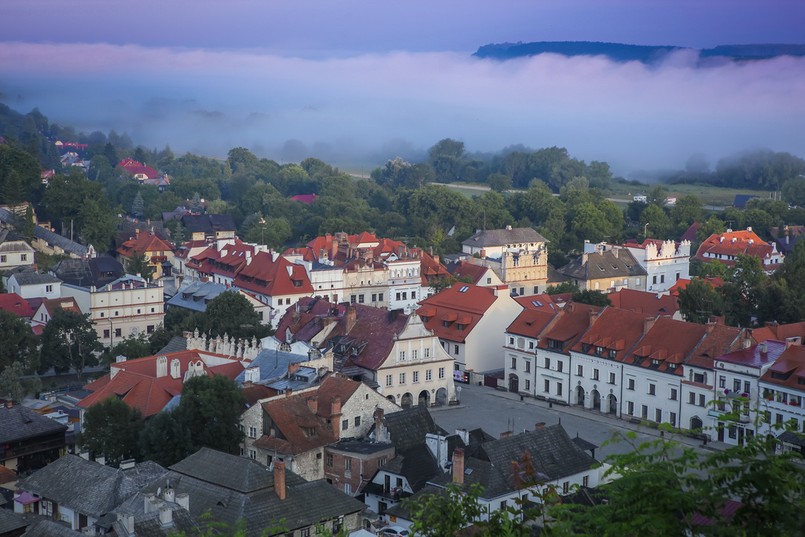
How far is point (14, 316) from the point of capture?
4541 centimetres

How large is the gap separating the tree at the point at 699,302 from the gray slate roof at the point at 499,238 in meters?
27.7

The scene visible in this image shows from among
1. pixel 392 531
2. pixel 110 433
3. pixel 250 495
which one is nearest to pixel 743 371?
pixel 392 531

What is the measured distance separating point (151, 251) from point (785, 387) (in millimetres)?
45804

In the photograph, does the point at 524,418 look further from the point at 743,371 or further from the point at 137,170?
the point at 137,170

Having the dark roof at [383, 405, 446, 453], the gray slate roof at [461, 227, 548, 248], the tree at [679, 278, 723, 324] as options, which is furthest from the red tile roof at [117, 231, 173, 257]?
the dark roof at [383, 405, 446, 453]

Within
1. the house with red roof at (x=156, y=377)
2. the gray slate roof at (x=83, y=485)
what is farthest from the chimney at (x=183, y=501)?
the house with red roof at (x=156, y=377)

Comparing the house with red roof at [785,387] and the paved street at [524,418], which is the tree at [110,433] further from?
the house with red roof at [785,387]

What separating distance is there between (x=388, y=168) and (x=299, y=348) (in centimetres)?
10129

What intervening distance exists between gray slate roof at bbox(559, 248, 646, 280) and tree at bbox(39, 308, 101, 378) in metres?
29.3

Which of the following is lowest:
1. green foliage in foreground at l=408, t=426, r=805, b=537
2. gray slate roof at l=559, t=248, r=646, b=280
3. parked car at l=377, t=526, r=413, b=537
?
parked car at l=377, t=526, r=413, b=537

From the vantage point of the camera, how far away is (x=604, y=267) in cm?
6581

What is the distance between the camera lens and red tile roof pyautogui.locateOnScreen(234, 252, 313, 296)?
5641cm

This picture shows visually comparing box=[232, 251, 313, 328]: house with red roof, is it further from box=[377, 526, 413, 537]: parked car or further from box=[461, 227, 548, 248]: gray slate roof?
box=[377, 526, 413, 537]: parked car

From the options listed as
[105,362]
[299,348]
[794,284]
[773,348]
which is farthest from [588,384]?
[105,362]
